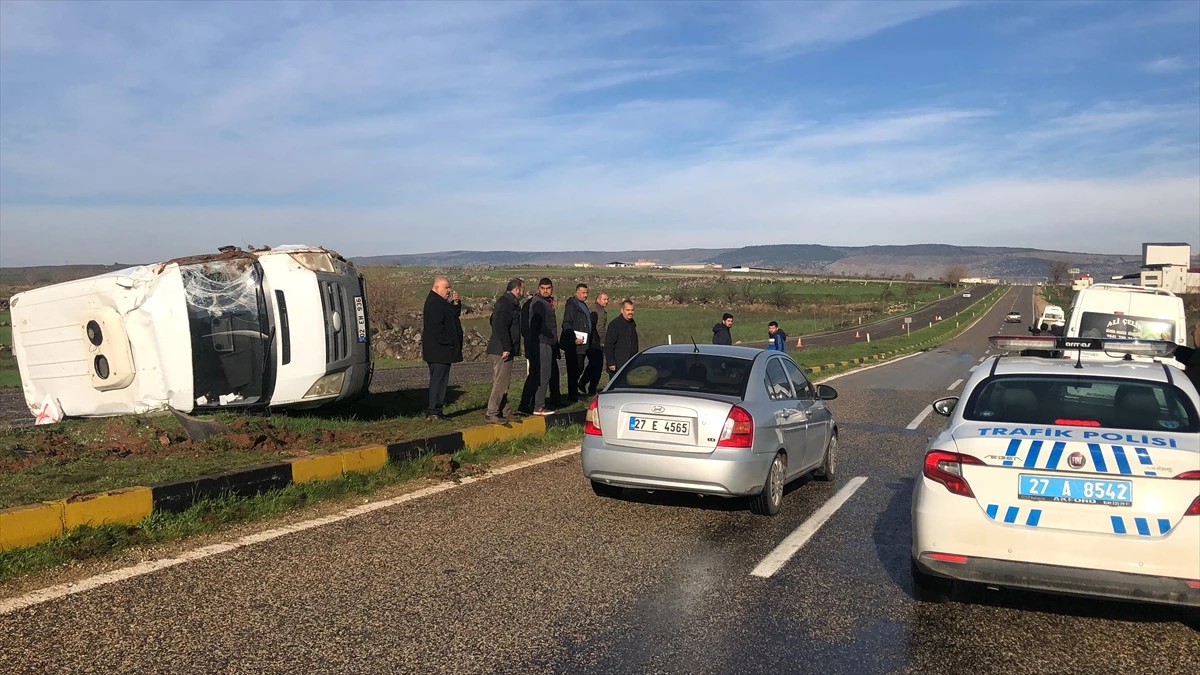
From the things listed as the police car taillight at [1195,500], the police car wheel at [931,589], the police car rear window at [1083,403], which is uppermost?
the police car rear window at [1083,403]

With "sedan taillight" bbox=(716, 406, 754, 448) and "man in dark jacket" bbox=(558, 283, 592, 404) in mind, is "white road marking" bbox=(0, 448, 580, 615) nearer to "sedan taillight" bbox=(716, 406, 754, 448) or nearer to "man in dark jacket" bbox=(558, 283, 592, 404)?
"sedan taillight" bbox=(716, 406, 754, 448)

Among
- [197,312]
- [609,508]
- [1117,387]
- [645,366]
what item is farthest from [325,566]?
[197,312]

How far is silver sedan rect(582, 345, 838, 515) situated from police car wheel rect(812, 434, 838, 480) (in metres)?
0.78

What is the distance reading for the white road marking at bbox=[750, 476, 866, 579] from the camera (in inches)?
232

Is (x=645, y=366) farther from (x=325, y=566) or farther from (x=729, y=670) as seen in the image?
(x=729, y=670)

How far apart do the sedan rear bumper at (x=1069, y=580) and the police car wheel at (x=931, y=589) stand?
47cm

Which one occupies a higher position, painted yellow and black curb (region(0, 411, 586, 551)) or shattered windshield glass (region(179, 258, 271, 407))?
shattered windshield glass (region(179, 258, 271, 407))

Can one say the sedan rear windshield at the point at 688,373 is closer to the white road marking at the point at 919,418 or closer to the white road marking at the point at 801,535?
the white road marking at the point at 801,535

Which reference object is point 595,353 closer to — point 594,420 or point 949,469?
point 594,420

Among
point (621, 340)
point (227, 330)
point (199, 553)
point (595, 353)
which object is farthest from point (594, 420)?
point (595, 353)

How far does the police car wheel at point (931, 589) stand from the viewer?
530cm

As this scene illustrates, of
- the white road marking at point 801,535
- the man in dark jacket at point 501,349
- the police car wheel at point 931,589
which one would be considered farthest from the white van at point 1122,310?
the police car wheel at point 931,589

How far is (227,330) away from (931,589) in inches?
317

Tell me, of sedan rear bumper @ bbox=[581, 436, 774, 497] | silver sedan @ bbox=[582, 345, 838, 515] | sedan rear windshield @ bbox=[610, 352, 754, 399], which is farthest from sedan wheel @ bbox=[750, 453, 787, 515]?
sedan rear windshield @ bbox=[610, 352, 754, 399]
